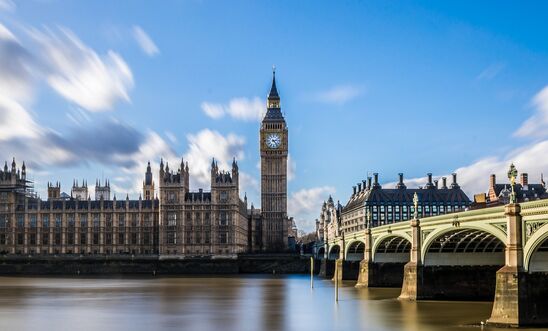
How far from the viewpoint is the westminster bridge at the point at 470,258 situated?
45.1 meters

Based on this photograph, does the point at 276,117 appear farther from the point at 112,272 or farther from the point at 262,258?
the point at 112,272

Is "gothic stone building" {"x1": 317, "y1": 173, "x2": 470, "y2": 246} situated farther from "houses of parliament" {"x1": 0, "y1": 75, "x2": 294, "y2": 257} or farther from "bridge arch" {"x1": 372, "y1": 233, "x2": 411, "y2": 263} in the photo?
"bridge arch" {"x1": 372, "y1": 233, "x2": 411, "y2": 263}

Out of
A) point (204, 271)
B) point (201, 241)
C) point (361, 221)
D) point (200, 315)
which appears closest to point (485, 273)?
point (200, 315)

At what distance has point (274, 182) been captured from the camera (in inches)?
7047

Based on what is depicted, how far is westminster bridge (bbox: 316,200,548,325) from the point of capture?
148 ft

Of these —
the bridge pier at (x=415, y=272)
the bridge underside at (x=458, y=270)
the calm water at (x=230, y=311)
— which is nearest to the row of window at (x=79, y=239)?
the calm water at (x=230, y=311)

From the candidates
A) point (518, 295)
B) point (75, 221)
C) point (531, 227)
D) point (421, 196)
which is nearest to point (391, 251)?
point (531, 227)

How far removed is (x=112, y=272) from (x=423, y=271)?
8536 cm

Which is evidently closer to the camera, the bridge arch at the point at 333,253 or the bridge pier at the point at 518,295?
the bridge pier at the point at 518,295

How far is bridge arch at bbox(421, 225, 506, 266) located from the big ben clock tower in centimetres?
10773

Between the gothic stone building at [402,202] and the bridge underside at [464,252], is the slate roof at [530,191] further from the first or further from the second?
the bridge underside at [464,252]

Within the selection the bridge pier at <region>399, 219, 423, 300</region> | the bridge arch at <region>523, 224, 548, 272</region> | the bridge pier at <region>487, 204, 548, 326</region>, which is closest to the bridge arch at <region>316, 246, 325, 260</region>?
the bridge pier at <region>399, 219, 423, 300</region>

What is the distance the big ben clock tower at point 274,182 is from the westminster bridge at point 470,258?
60.7 m

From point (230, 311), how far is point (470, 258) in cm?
2083
